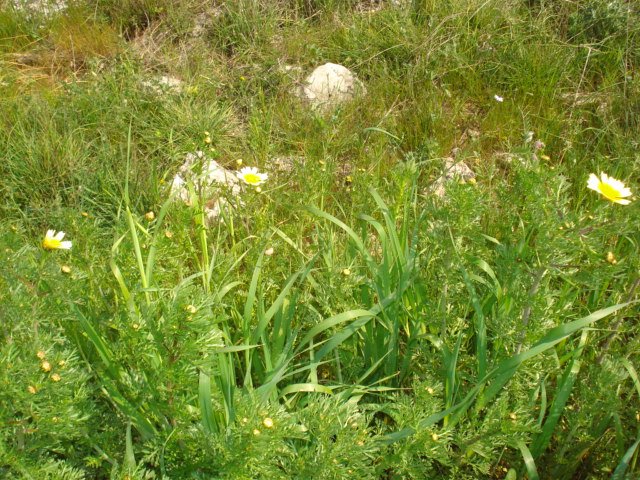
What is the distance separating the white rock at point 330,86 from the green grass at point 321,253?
0.36 ft

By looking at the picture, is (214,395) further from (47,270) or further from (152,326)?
(47,270)

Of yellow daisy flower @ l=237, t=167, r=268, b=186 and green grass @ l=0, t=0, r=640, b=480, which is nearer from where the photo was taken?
green grass @ l=0, t=0, r=640, b=480

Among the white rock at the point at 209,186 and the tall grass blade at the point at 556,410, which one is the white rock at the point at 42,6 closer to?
the white rock at the point at 209,186

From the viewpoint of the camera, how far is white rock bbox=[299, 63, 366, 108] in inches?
129

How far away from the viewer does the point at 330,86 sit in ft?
11.0

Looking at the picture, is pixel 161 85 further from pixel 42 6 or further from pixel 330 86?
pixel 42 6

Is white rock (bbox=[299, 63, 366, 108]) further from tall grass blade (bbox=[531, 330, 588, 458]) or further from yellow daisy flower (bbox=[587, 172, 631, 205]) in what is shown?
tall grass blade (bbox=[531, 330, 588, 458])

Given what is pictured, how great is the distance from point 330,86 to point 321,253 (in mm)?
1518

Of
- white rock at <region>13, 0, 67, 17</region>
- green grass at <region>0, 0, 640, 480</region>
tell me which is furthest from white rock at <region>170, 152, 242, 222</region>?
white rock at <region>13, 0, 67, 17</region>

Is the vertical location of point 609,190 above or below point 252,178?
above

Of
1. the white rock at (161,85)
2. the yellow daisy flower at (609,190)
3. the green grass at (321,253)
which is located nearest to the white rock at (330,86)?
the green grass at (321,253)

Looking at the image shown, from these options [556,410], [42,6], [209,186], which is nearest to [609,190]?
[556,410]

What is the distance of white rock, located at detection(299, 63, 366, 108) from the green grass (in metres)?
0.11

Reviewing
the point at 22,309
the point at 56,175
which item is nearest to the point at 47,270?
the point at 22,309
